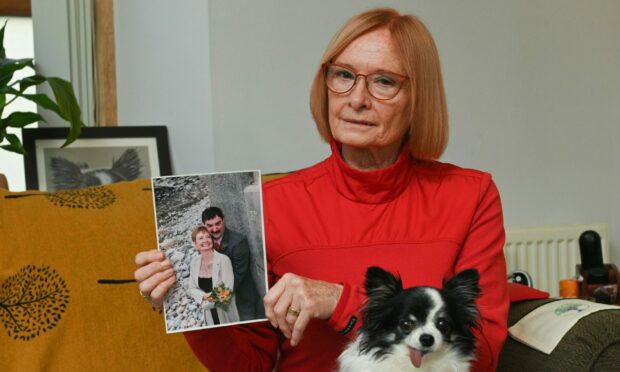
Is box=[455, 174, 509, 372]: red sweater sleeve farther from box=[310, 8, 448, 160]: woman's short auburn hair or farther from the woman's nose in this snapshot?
the woman's nose

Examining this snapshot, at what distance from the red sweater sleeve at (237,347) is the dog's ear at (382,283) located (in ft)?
1.09

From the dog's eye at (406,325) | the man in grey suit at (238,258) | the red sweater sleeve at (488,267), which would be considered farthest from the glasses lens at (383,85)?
the dog's eye at (406,325)

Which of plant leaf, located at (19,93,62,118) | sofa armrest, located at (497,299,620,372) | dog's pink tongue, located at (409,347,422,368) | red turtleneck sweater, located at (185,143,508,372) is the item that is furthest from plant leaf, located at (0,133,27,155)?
dog's pink tongue, located at (409,347,422,368)

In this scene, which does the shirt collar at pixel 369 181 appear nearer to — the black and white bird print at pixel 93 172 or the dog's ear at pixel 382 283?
the dog's ear at pixel 382 283

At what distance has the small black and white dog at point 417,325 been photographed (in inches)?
41.7

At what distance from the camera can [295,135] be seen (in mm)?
2410

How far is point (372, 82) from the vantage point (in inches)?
56.6

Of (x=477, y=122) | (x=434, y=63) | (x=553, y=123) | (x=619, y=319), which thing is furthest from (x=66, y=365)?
(x=553, y=123)

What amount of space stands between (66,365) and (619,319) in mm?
1001

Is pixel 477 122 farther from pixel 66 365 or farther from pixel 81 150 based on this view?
pixel 66 365

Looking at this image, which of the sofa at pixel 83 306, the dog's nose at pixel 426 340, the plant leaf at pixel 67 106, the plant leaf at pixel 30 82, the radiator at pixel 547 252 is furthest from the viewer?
the radiator at pixel 547 252

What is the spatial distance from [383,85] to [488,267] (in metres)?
0.35

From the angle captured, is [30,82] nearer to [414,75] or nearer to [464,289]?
[414,75]

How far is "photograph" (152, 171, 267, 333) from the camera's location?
119cm
